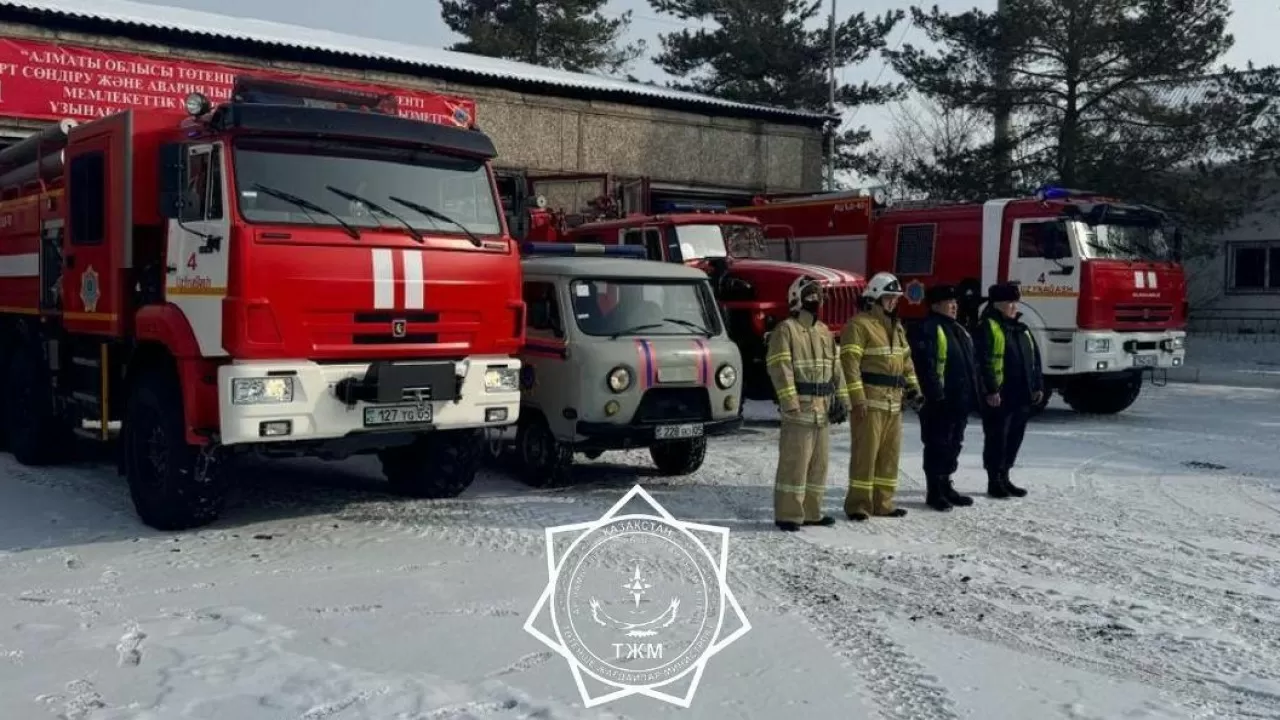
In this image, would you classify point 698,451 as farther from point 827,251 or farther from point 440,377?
point 827,251

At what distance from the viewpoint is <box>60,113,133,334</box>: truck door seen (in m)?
8.23

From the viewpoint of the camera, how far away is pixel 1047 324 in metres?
14.5

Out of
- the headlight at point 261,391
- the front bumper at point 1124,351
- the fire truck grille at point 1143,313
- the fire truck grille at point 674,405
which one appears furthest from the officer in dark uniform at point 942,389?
the fire truck grille at point 1143,313

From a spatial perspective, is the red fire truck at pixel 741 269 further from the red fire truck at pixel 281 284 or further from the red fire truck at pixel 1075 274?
the red fire truck at pixel 281 284

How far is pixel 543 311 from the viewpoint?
9812 mm

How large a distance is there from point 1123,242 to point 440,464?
32.0 feet

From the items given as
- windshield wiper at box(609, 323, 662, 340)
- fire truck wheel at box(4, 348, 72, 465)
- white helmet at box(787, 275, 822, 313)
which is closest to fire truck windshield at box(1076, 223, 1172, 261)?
windshield wiper at box(609, 323, 662, 340)

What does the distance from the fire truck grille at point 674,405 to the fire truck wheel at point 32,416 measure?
5.14 meters

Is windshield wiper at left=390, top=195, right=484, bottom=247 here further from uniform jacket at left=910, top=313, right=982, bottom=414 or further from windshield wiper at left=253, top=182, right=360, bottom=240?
uniform jacket at left=910, top=313, right=982, bottom=414

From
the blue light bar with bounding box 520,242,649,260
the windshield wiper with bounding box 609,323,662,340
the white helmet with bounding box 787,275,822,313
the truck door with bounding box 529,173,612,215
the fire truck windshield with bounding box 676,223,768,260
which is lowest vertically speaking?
the windshield wiper with bounding box 609,323,662,340

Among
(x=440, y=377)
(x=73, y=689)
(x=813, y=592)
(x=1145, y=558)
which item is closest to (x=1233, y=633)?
(x=1145, y=558)

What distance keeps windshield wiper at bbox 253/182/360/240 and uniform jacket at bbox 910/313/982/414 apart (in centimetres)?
422

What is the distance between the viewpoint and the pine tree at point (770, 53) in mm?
35906

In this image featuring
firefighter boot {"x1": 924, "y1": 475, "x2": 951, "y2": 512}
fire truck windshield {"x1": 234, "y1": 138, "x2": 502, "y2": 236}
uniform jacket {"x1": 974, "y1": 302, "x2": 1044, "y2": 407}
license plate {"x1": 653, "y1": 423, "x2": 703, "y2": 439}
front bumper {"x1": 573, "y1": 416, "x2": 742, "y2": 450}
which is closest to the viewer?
fire truck windshield {"x1": 234, "y1": 138, "x2": 502, "y2": 236}
